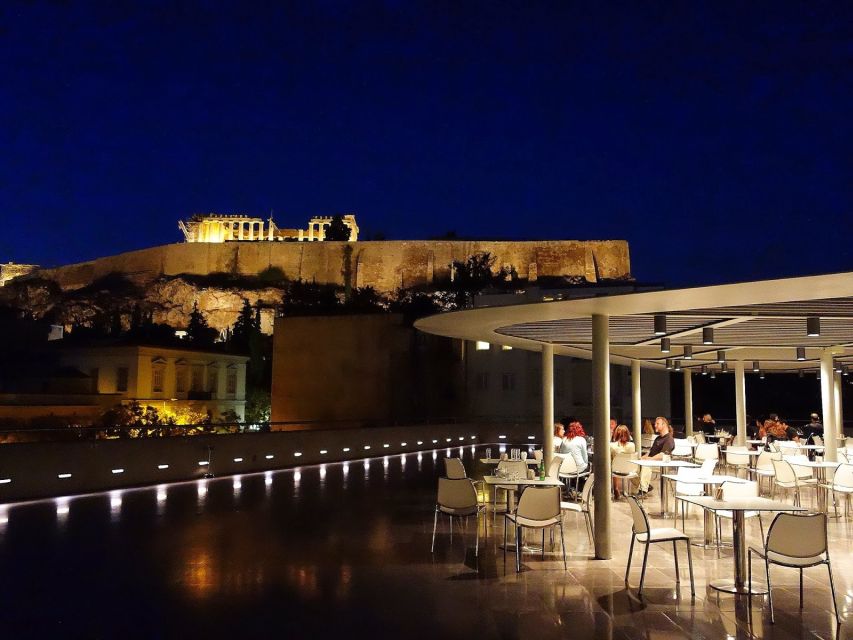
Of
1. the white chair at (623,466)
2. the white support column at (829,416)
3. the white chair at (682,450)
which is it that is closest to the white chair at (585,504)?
the white chair at (623,466)

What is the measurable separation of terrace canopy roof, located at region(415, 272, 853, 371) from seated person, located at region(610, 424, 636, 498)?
137 centimetres

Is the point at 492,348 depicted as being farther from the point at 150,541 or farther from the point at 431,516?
the point at 150,541

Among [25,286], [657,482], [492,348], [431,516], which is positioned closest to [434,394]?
[492,348]

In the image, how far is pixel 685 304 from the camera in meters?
6.28

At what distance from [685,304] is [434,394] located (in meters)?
27.8

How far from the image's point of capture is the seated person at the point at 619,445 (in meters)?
10.4

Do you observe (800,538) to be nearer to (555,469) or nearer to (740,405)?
(555,469)

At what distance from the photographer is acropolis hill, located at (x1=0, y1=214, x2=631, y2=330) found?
73.8 m

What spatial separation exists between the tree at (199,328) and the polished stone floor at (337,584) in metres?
56.2

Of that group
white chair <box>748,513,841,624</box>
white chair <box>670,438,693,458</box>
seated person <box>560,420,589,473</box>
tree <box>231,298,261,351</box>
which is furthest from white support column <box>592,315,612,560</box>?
tree <box>231,298,261,351</box>

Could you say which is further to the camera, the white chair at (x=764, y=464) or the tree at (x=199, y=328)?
the tree at (x=199, y=328)

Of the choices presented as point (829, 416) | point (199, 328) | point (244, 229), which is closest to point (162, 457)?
point (829, 416)

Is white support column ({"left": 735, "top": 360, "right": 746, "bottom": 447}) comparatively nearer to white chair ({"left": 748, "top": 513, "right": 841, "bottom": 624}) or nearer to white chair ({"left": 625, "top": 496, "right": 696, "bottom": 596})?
white chair ({"left": 625, "top": 496, "right": 696, "bottom": 596})

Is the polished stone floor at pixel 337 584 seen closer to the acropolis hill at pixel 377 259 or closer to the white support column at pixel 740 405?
the white support column at pixel 740 405
